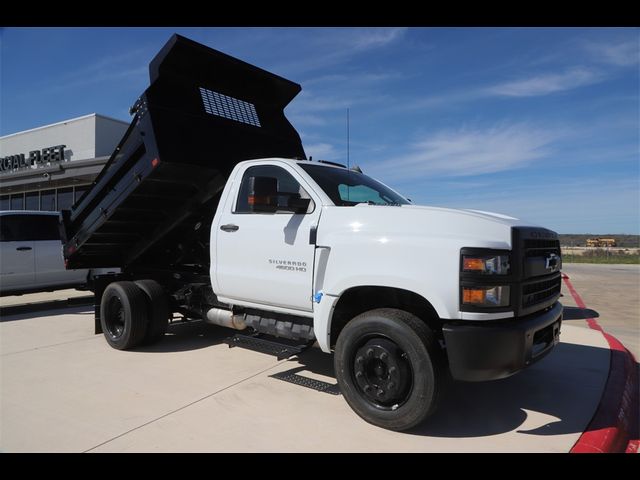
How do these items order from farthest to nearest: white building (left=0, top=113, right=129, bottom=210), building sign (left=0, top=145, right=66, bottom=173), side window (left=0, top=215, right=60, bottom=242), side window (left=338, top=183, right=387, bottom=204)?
building sign (left=0, top=145, right=66, bottom=173)
white building (left=0, top=113, right=129, bottom=210)
side window (left=0, top=215, right=60, bottom=242)
side window (left=338, top=183, right=387, bottom=204)

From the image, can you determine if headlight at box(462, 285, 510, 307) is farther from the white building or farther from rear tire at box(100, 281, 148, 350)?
the white building

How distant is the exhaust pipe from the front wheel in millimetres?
1625

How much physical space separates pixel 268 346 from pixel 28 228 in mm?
7028

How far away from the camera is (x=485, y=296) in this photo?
308 cm

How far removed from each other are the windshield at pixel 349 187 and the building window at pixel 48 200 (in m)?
22.5

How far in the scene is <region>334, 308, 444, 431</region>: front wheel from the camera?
3.21 metres

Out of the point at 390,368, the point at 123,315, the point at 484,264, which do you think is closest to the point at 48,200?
the point at 123,315

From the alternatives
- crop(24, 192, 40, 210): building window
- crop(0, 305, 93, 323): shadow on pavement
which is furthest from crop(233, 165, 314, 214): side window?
crop(24, 192, 40, 210): building window

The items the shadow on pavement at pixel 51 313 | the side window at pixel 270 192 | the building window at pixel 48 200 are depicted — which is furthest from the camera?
the building window at pixel 48 200

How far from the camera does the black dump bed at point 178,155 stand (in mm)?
4785

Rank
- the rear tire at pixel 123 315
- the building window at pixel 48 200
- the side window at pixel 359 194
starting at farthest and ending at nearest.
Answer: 1. the building window at pixel 48 200
2. the rear tire at pixel 123 315
3. the side window at pixel 359 194

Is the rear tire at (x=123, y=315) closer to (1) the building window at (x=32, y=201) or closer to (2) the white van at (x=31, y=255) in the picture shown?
(2) the white van at (x=31, y=255)

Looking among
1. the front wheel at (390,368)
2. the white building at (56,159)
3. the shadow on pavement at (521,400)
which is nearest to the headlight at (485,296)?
the front wheel at (390,368)

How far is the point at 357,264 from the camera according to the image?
362 cm
